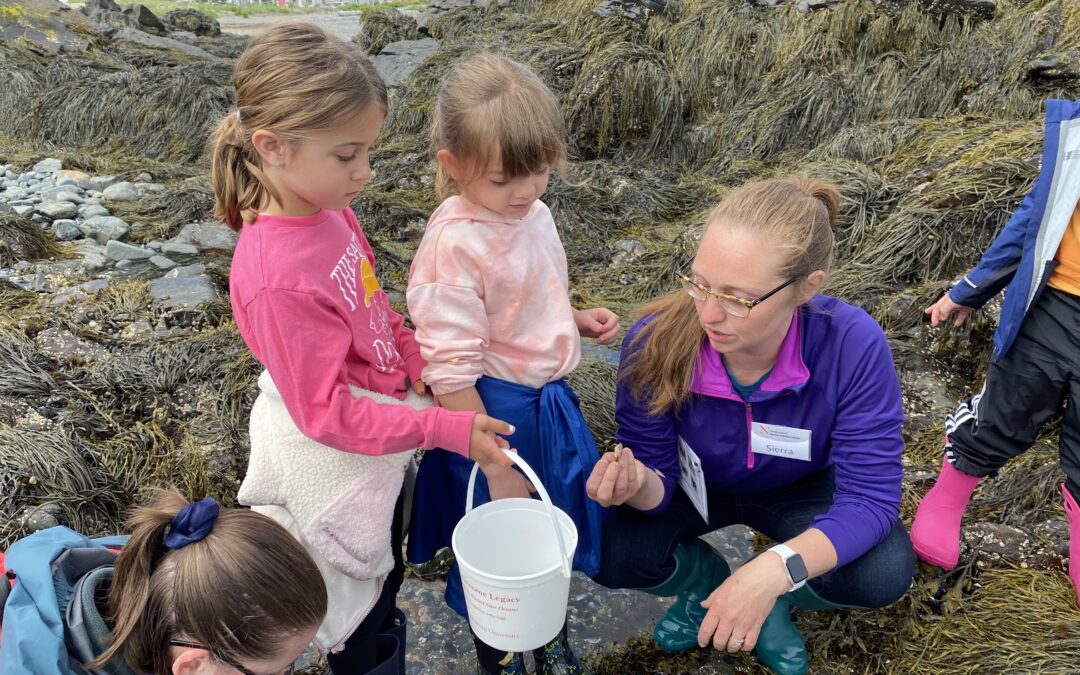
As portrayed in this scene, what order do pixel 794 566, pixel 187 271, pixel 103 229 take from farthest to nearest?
pixel 103 229
pixel 187 271
pixel 794 566

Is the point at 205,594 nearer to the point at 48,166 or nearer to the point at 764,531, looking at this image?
the point at 764,531

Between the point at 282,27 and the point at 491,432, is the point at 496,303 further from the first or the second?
the point at 282,27

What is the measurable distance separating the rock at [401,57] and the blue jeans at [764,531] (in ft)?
21.4

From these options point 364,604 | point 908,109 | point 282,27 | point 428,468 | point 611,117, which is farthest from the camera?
point 611,117

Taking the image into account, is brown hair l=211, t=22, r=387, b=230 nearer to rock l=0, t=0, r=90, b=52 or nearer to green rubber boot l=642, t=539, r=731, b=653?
green rubber boot l=642, t=539, r=731, b=653

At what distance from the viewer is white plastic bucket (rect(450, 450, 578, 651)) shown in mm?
1418

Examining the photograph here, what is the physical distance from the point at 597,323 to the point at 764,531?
75cm

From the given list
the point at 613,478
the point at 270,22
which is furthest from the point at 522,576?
the point at 270,22

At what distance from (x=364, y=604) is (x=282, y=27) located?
1199 millimetres

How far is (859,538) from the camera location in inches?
69.3

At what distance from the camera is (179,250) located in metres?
4.46

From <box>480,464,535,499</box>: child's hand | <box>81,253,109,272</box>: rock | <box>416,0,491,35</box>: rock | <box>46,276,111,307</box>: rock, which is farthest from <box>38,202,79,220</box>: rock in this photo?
<box>416,0,491,35</box>: rock

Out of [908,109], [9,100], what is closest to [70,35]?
[9,100]

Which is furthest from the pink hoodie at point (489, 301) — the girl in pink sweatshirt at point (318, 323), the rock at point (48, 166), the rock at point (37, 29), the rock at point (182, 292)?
the rock at point (37, 29)
